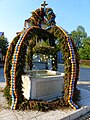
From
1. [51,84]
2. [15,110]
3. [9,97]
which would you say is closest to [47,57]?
[51,84]

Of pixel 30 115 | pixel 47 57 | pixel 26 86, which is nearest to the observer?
pixel 30 115

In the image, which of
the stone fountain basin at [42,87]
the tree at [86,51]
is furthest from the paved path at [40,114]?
the tree at [86,51]

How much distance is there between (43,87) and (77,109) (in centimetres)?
141

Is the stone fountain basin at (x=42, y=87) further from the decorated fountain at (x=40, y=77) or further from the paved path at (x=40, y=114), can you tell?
the paved path at (x=40, y=114)

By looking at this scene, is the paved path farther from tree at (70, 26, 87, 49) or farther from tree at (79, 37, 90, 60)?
tree at (70, 26, 87, 49)

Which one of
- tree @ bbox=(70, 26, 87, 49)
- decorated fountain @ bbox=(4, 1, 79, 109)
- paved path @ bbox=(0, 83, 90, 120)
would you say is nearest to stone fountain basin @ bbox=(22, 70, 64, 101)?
decorated fountain @ bbox=(4, 1, 79, 109)

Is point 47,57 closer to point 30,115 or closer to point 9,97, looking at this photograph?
point 9,97

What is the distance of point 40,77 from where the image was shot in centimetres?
555

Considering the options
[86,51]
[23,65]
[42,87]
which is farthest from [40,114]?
[86,51]

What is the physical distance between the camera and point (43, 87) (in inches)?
215

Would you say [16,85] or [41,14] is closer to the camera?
[16,85]

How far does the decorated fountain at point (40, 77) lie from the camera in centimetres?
466

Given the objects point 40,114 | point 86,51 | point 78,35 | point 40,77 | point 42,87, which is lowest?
point 40,114

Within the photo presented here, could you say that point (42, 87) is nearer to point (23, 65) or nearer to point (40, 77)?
point (40, 77)
